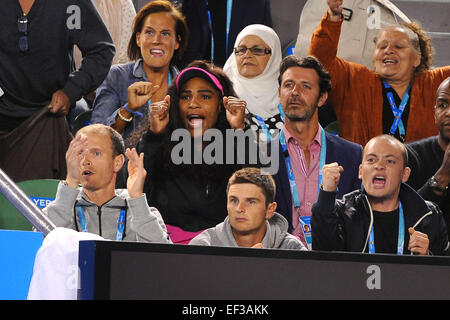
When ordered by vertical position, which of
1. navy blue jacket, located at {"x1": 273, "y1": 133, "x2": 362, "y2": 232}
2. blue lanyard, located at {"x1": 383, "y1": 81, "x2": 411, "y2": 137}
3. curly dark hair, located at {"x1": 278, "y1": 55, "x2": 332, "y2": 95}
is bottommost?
navy blue jacket, located at {"x1": 273, "y1": 133, "x2": 362, "y2": 232}

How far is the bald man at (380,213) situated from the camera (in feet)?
11.1

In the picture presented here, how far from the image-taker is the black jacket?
3365mm

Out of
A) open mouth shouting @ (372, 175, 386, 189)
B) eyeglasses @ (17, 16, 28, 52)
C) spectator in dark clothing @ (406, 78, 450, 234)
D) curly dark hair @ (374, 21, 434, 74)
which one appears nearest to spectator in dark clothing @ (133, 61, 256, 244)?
open mouth shouting @ (372, 175, 386, 189)

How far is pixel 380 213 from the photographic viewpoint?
3527 millimetres

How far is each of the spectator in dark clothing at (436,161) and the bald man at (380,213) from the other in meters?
0.14

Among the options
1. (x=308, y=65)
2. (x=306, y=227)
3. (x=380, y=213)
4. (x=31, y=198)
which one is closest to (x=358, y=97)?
(x=308, y=65)

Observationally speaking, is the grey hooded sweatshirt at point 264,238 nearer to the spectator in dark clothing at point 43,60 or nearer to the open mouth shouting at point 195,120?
the open mouth shouting at point 195,120

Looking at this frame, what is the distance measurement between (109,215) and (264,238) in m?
0.68

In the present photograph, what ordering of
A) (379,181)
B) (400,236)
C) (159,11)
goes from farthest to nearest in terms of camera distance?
1. (159,11)
2. (379,181)
3. (400,236)

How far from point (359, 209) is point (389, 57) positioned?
939 mm

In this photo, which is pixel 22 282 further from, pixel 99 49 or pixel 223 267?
pixel 99 49

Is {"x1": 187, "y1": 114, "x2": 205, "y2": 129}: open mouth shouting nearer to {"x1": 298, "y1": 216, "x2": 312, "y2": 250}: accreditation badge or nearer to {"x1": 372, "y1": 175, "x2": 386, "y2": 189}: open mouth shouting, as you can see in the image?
{"x1": 298, "y1": 216, "x2": 312, "y2": 250}: accreditation badge

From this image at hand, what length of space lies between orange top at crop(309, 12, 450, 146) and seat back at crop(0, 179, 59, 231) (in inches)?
58.3

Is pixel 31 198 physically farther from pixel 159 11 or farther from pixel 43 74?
pixel 159 11
